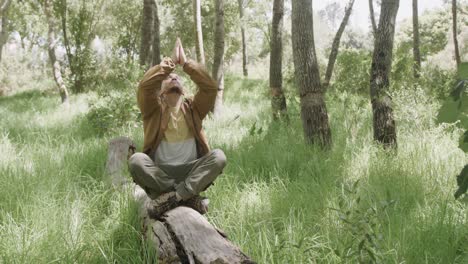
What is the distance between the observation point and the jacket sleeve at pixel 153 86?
3680 mm

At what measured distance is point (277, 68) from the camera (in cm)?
841

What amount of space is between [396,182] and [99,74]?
15.8 metres

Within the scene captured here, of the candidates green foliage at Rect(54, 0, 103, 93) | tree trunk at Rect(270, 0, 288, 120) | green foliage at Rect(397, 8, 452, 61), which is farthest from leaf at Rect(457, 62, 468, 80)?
green foliage at Rect(397, 8, 452, 61)

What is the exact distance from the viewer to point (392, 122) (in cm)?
548

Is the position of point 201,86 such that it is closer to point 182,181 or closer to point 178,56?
point 178,56

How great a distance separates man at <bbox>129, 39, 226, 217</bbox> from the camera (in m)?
3.57

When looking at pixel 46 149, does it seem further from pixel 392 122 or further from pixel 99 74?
pixel 99 74

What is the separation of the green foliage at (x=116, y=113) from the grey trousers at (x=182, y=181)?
14.3 feet

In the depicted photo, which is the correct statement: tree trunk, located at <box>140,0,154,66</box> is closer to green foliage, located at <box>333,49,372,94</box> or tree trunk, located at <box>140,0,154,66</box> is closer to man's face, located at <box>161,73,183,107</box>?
green foliage, located at <box>333,49,372,94</box>

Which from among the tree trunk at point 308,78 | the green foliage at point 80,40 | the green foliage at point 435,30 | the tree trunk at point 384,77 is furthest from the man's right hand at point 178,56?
the green foliage at point 435,30

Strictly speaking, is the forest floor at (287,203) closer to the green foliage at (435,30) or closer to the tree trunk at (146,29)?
the tree trunk at (146,29)

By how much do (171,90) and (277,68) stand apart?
4927 mm

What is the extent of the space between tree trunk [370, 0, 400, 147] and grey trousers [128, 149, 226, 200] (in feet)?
9.06

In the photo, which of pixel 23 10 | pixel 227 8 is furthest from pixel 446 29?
pixel 23 10
